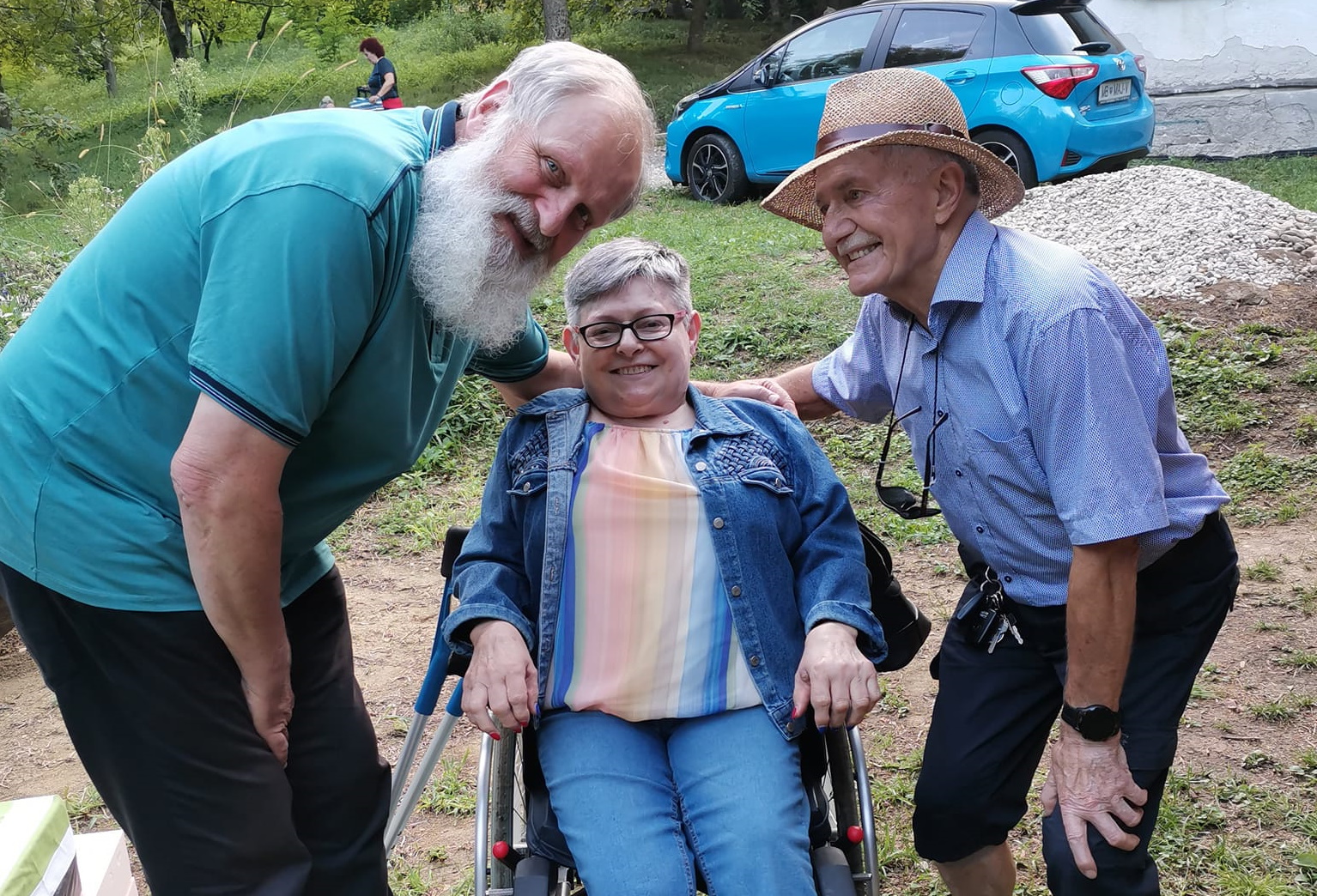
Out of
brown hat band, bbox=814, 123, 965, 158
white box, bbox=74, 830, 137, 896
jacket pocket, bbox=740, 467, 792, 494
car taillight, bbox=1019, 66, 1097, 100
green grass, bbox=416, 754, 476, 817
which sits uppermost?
brown hat band, bbox=814, 123, 965, 158

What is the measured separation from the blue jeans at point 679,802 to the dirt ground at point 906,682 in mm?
1175

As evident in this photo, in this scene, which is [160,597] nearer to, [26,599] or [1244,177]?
[26,599]

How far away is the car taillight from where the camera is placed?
880 cm

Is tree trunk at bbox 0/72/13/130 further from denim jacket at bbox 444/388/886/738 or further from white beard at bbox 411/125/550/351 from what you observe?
white beard at bbox 411/125/550/351

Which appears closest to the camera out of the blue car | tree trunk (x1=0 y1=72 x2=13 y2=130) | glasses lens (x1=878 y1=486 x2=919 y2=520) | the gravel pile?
glasses lens (x1=878 y1=486 x2=919 y2=520)

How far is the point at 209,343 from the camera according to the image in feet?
5.75

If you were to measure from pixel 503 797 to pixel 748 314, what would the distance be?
499 centimetres

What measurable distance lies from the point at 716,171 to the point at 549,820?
938cm

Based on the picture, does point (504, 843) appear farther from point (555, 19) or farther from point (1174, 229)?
point (555, 19)

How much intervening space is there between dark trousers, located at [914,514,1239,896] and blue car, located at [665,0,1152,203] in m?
7.37

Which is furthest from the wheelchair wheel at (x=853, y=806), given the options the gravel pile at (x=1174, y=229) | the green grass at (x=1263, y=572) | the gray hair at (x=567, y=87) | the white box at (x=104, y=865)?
the gravel pile at (x=1174, y=229)

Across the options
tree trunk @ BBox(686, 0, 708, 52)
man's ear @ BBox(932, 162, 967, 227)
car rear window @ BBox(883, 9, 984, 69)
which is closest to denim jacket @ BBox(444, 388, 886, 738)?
man's ear @ BBox(932, 162, 967, 227)

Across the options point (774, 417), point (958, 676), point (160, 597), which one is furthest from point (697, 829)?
point (160, 597)

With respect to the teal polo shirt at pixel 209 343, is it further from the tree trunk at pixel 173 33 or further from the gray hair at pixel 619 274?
the tree trunk at pixel 173 33
